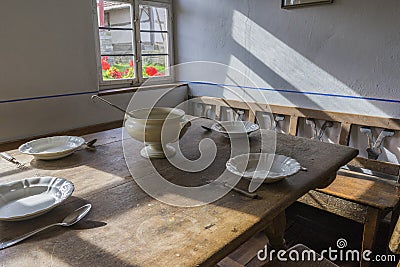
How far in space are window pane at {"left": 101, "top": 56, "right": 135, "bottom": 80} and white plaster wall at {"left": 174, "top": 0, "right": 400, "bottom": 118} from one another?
0.73 metres

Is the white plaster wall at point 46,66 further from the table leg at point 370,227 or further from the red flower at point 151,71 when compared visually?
the table leg at point 370,227

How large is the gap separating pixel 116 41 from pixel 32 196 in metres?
2.30

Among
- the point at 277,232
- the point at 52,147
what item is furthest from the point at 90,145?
the point at 277,232

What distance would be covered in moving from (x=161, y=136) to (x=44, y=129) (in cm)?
166

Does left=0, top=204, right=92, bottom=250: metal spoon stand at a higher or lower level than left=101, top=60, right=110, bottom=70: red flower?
lower

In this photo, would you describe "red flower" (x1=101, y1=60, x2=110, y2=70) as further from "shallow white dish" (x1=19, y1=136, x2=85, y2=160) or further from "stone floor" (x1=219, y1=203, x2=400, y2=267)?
"stone floor" (x1=219, y1=203, x2=400, y2=267)

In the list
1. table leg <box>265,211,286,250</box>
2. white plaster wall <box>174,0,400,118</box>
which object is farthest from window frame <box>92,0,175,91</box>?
table leg <box>265,211,286,250</box>

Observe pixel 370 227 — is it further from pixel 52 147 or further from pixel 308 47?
pixel 52 147

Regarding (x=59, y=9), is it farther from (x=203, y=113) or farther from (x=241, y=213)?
(x=241, y=213)

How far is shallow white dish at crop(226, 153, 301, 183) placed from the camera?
1062 mm

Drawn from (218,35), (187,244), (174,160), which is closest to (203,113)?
(218,35)

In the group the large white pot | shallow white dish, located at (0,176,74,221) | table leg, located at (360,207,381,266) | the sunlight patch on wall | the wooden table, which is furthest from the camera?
the sunlight patch on wall

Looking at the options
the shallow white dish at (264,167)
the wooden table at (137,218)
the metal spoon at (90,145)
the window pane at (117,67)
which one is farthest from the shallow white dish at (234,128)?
the window pane at (117,67)

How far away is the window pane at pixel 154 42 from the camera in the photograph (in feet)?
10.6
